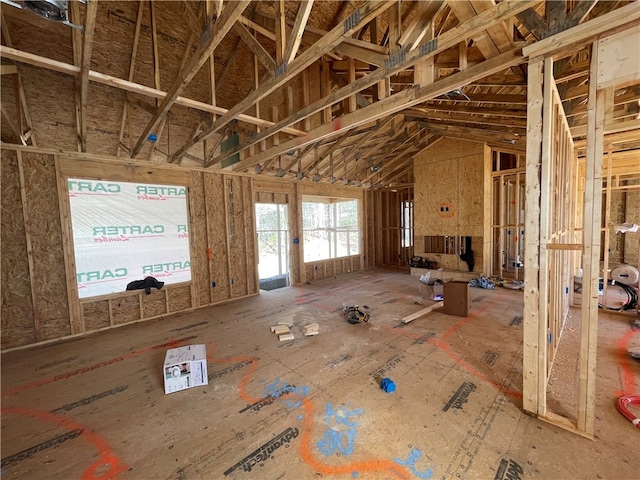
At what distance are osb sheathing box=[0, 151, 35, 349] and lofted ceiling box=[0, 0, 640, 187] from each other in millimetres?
625

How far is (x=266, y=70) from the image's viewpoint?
480 cm

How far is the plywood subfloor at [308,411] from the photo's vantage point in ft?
6.48

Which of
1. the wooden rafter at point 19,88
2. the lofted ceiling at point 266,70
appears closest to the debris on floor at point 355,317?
the lofted ceiling at point 266,70

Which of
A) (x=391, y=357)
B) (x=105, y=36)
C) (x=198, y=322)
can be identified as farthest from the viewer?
(x=198, y=322)

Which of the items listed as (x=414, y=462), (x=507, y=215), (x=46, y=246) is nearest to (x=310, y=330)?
(x=414, y=462)

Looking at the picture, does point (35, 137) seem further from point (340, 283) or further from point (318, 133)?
point (340, 283)

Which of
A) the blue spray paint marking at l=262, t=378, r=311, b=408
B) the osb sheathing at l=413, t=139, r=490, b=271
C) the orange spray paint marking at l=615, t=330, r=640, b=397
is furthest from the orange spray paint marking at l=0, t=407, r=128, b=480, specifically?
the osb sheathing at l=413, t=139, r=490, b=271

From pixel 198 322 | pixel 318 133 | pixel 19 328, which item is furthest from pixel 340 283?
pixel 19 328

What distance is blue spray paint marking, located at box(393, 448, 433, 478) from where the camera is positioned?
186cm

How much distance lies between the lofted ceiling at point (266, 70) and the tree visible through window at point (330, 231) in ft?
12.7

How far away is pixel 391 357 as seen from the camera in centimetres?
352

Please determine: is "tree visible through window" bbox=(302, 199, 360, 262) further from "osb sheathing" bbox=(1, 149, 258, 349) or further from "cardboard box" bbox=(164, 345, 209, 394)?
"cardboard box" bbox=(164, 345, 209, 394)

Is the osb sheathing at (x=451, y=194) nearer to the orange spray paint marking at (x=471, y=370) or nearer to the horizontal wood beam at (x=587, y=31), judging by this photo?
the orange spray paint marking at (x=471, y=370)

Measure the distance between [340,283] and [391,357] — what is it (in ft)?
15.2
